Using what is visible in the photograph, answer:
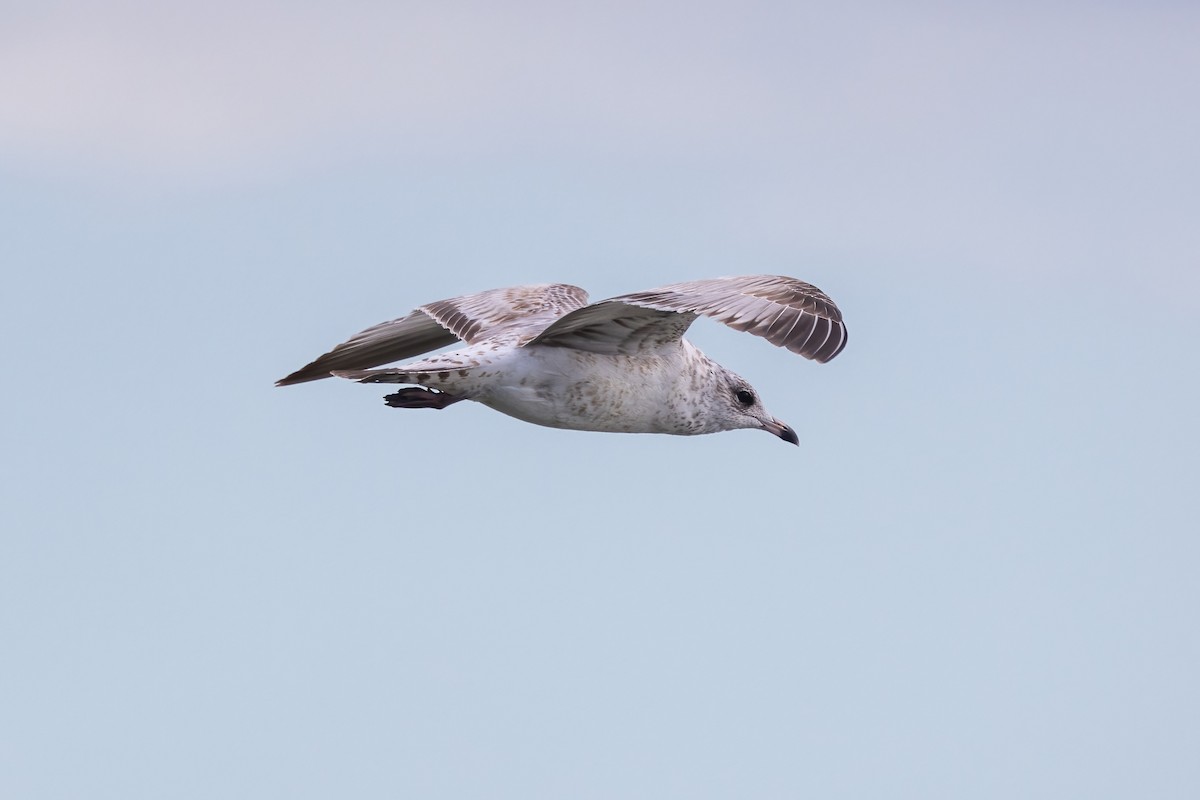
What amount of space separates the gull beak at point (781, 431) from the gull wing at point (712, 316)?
2066 mm

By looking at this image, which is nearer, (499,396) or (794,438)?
(499,396)

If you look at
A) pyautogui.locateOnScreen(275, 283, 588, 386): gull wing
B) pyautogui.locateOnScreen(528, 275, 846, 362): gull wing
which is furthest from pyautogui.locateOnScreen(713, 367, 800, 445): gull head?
pyautogui.locateOnScreen(275, 283, 588, 386): gull wing

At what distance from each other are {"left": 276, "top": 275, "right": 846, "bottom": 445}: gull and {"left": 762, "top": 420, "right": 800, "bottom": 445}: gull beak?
1.20 feet

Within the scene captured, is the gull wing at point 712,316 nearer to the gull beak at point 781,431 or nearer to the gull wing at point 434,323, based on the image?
the gull wing at point 434,323

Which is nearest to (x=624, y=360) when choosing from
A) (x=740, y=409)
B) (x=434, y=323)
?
(x=740, y=409)

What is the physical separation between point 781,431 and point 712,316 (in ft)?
13.1

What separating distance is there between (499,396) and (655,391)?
1384mm

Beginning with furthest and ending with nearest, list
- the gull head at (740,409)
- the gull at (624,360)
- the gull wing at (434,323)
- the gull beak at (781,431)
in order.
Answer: the gull beak at (781,431) → the gull wing at (434,323) → the gull head at (740,409) → the gull at (624,360)

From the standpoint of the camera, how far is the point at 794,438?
696 inches

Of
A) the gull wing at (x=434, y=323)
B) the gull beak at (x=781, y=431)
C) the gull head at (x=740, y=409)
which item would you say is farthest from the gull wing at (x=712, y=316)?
the gull beak at (x=781, y=431)

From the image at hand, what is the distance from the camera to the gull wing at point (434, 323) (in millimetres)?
17375

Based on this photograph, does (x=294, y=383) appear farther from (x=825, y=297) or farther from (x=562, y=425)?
(x=825, y=297)

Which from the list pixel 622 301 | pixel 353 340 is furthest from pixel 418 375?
pixel 353 340

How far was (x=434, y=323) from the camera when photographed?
59.4 ft
